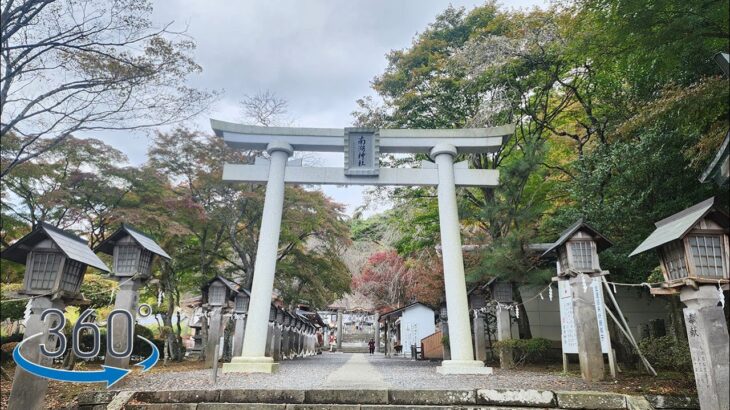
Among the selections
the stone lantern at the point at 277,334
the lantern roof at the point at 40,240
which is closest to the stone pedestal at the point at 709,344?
the lantern roof at the point at 40,240

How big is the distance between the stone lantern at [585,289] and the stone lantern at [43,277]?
7770 millimetres

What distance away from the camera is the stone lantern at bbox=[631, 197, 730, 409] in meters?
4.06

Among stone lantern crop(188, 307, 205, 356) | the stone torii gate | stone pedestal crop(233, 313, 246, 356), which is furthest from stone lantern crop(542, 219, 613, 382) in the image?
stone lantern crop(188, 307, 205, 356)

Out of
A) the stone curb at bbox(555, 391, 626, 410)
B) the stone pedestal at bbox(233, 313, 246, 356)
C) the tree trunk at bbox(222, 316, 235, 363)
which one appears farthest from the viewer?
the tree trunk at bbox(222, 316, 235, 363)

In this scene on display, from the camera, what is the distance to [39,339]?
15.9 ft

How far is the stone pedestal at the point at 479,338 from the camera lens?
11586 mm

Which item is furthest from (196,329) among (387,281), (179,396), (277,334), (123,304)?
(179,396)

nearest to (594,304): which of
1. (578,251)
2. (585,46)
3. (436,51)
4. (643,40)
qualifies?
(578,251)

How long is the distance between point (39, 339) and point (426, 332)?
735 inches

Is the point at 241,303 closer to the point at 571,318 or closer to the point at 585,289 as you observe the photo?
the point at 571,318

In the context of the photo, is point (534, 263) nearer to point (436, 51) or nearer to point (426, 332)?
point (436, 51)

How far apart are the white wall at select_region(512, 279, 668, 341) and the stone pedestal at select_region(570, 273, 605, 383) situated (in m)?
4.92

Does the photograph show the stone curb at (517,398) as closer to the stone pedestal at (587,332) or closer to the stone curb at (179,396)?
the stone pedestal at (587,332)

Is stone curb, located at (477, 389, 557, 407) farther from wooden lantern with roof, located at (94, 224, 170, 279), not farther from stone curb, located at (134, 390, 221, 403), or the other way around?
wooden lantern with roof, located at (94, 224, 170, 279)
